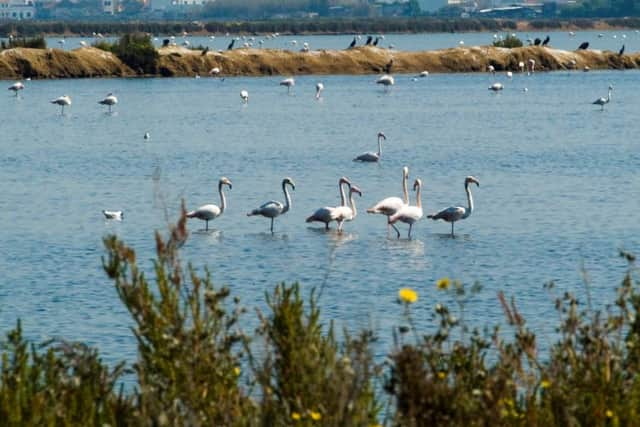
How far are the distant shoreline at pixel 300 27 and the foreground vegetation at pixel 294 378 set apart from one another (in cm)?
13680

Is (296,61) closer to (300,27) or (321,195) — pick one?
(321,195)

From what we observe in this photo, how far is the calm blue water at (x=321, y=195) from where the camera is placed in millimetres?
18016

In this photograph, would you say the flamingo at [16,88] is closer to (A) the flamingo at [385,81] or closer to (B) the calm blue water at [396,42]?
(A) the flamingo at [385,81]

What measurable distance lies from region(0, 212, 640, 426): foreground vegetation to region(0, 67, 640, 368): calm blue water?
1.54 ft

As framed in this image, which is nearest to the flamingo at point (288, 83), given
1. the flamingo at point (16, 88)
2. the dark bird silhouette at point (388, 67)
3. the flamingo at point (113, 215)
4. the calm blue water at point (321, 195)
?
the calm blue water at point (321, 195)

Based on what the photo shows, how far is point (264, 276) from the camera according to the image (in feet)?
64.2

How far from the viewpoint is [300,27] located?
163875 millimetres

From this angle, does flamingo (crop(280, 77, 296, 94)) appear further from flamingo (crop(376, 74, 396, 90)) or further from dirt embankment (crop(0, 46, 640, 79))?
dirt embankment (crop(0, 46, 640, 79))

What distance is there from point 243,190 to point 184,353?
Result: 71.9ft

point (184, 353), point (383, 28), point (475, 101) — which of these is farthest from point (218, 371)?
point (383, 28)

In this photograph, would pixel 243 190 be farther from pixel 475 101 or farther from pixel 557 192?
pixel 475 101

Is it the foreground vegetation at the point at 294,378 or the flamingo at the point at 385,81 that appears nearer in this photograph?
the foreground vegetation at the point at 294,378

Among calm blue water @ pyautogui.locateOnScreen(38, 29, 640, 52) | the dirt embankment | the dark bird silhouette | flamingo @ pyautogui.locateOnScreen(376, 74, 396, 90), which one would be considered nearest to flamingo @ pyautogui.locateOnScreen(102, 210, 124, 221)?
flamingo @ pyautogui.locateOnScreen(376, 74, 396, 90)

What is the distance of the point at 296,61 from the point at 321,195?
53.2 m
